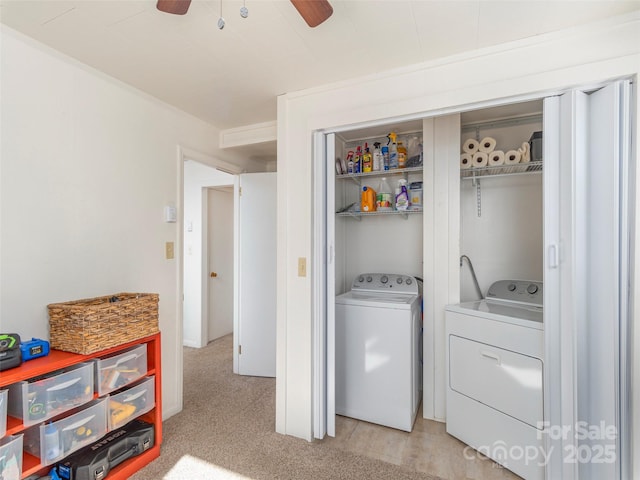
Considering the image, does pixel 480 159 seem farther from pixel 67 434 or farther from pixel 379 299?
pixel 67 434

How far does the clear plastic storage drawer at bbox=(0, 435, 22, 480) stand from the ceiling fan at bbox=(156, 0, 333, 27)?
6.07 feet

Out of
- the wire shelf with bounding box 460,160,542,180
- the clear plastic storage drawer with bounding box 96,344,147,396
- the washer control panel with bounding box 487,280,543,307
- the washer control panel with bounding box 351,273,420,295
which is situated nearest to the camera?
the clear plastic storage drawer with bounding box 96,344,147,396

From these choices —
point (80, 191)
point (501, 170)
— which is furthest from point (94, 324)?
point (501, 170)

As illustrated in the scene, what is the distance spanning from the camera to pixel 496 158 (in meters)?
2.26

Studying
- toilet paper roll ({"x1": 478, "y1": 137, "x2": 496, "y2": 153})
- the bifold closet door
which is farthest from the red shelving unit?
toilet paper roll ({"x1": 478, "y1": 137, "x2": 496, "y2": 153})

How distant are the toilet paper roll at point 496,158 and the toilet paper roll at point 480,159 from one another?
0.09ft

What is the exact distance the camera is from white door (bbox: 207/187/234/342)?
4203mm

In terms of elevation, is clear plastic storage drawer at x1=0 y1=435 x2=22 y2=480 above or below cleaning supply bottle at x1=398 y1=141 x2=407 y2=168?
below

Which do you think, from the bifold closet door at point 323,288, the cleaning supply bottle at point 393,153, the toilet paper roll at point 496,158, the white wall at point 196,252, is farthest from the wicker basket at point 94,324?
the toilet paper roll at point 496,158

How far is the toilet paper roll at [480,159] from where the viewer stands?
7.47 ft

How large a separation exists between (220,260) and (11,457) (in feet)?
10.3

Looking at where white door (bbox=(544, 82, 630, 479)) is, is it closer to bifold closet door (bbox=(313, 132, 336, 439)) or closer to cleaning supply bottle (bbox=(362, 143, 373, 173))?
bifold closet door (bbox=(313, 132, 336, 439))

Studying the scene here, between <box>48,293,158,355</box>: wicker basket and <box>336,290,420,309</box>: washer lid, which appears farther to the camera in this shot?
<box>336,290,420,309</box>: washer lid

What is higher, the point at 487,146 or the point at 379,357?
the point at 487,146
